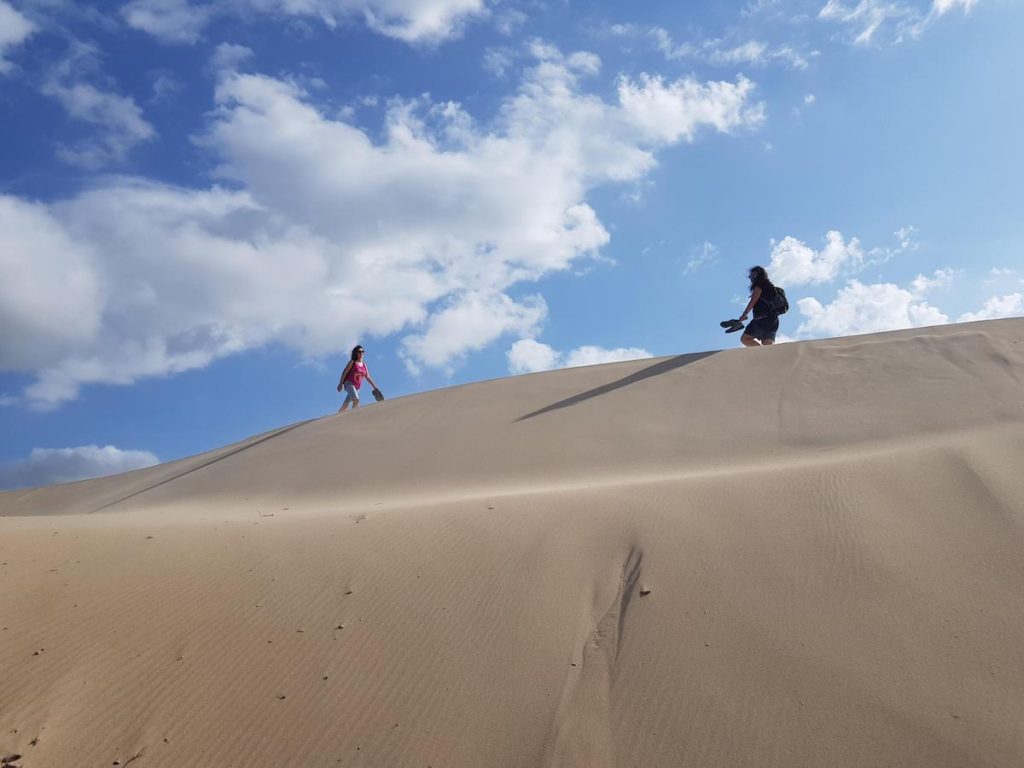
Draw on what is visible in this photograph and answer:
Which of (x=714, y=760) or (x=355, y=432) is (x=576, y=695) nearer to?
(x=714, y=760)

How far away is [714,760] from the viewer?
129 inches

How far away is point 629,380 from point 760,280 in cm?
236

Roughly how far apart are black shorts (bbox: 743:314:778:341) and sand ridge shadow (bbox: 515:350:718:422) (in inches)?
24.9

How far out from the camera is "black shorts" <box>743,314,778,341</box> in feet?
36.8

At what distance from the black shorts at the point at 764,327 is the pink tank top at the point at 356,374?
21.6 feet

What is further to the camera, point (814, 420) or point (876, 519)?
point (814, 420)

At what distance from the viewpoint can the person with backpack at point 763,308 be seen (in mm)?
10995

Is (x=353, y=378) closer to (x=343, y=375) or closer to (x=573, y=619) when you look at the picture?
(x=343, y=375)

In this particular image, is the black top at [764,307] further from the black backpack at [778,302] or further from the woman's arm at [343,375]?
the woman's arm at [343,375]

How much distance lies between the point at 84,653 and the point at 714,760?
336 centimetres

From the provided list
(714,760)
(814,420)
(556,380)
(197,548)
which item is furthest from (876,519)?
(556,380)

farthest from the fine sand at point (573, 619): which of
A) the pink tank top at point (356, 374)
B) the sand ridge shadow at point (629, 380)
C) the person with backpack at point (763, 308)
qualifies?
the pink tank top at point (356, 374)

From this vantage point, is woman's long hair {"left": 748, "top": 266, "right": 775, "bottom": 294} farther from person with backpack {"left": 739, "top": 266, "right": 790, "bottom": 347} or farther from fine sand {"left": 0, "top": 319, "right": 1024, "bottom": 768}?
fine sand {"left": 0, "top": 319, "right": 1024, "bottom": 768}

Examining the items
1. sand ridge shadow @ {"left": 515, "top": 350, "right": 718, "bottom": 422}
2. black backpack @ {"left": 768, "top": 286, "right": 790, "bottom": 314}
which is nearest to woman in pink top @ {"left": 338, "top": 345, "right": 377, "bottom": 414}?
sand ridge shadow @ {"left": 515, "top": 350, "right": 718, "bottom": 422}
